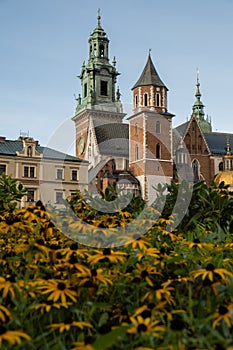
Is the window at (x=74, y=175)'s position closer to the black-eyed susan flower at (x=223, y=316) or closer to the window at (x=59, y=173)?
the window at (x=59, y=173)

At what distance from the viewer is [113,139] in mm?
59344

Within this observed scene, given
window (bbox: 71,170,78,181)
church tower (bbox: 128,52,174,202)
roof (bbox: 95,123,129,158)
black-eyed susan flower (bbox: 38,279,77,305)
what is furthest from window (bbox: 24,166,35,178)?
black-eyed susan flower (bbox: 38,279,77,305)

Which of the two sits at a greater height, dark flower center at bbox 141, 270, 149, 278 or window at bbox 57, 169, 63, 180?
window at bbox 57, 169, 63, 180

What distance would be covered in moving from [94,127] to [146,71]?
1192cm

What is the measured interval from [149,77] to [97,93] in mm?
15669

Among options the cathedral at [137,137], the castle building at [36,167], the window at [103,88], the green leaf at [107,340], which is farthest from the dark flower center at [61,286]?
the window at [103,88]

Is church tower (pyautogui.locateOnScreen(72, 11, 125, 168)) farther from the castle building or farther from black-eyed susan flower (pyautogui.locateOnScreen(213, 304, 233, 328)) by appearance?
black-eyed susan flower (pyautogui.locateOnScreen(213, 304, 233, 328))

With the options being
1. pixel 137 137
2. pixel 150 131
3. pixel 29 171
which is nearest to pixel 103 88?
pixel 137 137

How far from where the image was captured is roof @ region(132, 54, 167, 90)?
49.8 meters

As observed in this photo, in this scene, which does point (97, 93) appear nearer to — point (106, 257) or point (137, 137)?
point (137, 137)

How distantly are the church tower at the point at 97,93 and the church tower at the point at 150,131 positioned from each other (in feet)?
40.1

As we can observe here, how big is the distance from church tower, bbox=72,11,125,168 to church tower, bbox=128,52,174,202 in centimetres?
1222

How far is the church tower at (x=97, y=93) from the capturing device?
63062mm

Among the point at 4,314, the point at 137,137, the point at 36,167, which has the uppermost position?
the point at 137,137
